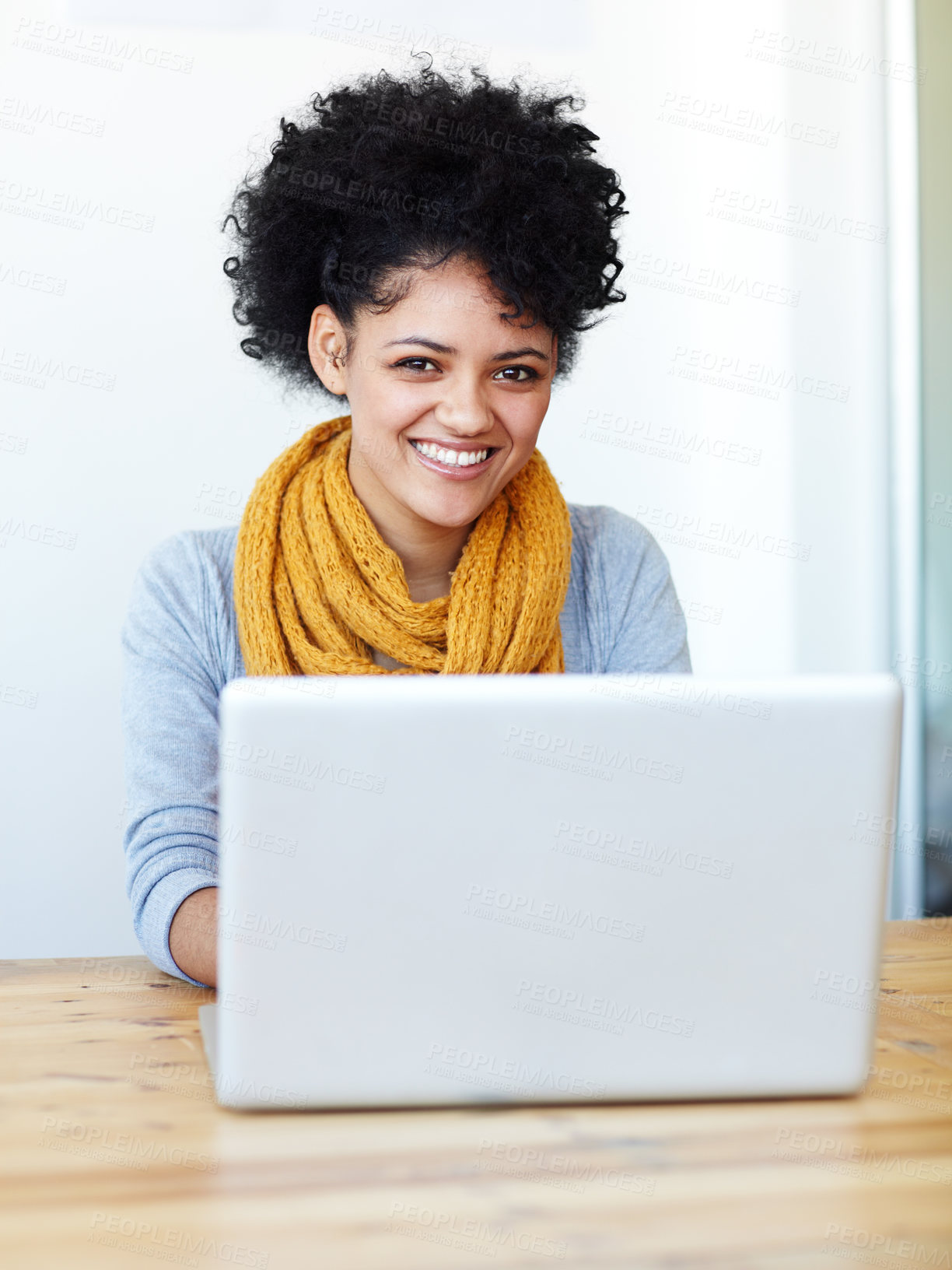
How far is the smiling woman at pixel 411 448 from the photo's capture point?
1.49 metres

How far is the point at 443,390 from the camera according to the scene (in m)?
1.52

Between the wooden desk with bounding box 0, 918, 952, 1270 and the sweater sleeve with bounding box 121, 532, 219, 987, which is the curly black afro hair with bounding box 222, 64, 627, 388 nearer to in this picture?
the sweater sleeve with bounding box 121, 532, 219, 987

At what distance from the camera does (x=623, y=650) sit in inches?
68.6

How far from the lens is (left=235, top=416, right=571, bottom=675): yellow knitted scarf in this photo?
1.60m

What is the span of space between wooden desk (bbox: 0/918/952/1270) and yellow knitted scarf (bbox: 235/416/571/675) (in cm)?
77

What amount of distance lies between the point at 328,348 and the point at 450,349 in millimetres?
262

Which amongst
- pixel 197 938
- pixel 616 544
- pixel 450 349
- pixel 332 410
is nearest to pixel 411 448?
pixel 450 349

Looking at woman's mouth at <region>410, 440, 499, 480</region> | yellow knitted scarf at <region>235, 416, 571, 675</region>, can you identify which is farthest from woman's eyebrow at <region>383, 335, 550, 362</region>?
yellow knitted scarf at <region>235, 416, 571, 675</region>

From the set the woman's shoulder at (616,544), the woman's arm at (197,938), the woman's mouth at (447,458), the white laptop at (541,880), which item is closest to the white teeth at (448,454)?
the woman's mouth at (447,458)

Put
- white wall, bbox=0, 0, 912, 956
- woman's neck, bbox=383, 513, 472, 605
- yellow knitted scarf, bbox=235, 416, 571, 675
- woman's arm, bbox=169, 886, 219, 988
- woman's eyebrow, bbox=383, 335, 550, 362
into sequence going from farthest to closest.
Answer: white wall, bbox=0, 0, 912, 956, woman's neck, bbox=383, 513, 472, 605, yellow knitted scarf, bbox=235, 416, 571, 675, woman's eyebrow, bbox=383, 335, 550, 362, woman's arm, bbox=169, 886, 219, 988

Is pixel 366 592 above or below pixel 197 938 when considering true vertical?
above

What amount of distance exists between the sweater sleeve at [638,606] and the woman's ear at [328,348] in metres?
0.45

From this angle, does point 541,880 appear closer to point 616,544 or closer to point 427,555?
point 427,555

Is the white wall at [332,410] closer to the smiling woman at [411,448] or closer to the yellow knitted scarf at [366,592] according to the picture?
the smiling woman at [411,448]
